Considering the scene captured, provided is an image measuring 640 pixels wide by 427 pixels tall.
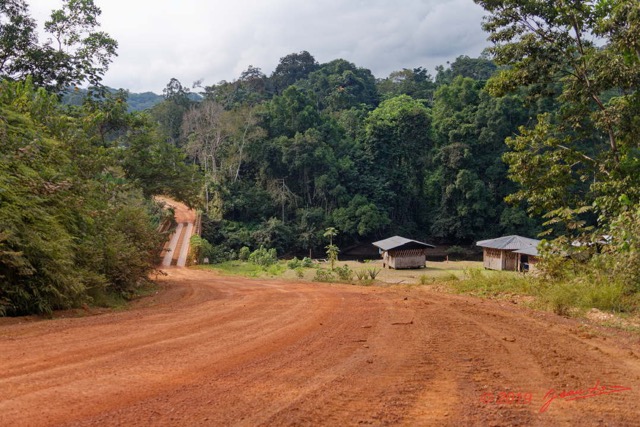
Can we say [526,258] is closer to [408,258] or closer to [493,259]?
[493,259]

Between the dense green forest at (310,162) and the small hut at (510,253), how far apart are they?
109 inches

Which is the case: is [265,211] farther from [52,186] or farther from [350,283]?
[52,186]

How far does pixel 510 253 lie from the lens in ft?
89.2

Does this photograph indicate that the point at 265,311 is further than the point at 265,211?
No

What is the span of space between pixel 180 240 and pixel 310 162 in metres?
13.1

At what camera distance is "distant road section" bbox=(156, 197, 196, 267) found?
91.2ft

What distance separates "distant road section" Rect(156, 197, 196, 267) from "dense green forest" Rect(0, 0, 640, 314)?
1540 millimetres

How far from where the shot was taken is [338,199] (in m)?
41.0

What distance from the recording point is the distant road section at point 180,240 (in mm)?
27809

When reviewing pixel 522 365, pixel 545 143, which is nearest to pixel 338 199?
pixel 545 143

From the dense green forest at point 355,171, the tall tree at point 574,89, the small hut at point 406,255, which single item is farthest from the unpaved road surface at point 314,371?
the dense green forest at point 355,171

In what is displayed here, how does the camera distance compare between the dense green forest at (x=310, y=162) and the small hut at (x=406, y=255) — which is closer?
the dense green forest at (x=310, y=162)

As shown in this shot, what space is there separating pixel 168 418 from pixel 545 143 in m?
12.2

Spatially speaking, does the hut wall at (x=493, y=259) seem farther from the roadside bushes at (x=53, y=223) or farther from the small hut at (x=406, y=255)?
the roadside bushes at (x=53, y=223)
